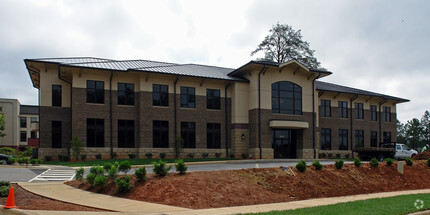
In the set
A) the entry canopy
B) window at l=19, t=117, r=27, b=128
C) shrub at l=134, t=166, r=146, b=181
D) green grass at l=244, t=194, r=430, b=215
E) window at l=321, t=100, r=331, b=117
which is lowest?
green grass at l=244, t=194, r=430, b=215

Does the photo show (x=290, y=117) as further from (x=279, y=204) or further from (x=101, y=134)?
(x=279, y=204)

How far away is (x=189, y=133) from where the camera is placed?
3534 centimetres

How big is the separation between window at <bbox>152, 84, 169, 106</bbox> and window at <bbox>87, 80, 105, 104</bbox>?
174 inches

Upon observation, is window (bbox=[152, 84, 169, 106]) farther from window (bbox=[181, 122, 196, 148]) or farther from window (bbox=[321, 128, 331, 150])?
window (bbox=[321, 128, 331, 150])

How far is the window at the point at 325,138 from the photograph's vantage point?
42.8 meters

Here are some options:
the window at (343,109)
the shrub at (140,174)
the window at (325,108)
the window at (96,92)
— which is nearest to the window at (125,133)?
the window at (96,92)

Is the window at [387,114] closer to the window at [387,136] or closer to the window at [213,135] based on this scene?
the window at [387,136]

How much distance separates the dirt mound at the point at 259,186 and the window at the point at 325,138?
2300 centimetres

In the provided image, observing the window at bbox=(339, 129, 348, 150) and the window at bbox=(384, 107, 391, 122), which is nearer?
the window at bbox=(339, 129, 348, 150)

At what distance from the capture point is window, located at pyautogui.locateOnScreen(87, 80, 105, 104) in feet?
106

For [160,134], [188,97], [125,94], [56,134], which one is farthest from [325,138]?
[56,134]

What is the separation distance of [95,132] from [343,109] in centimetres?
2821

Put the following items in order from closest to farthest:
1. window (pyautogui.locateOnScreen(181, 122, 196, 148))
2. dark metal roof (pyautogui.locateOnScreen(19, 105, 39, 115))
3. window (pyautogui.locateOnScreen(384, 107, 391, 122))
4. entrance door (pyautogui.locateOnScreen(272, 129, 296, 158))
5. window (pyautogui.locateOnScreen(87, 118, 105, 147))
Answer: window (pyautogui.locateOnScreen(87, 118, 105, 147)), window (pyautogui.locateOnScreen(181, 122, 196, 148)), entrance door (pyautogui.locateOnScreen(272, 129, 296, 158)), window (pyautogui.locateOnScreen(384, 107, 391, 122)), dark metal roof (pyautogui.locateOnScreen(19, 105, 39, 115))

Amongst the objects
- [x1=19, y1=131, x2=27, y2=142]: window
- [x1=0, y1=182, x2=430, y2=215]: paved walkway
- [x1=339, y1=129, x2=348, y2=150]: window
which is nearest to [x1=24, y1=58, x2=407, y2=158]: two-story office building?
[x1=339, y1=129, x2=348, y2=150]: window
